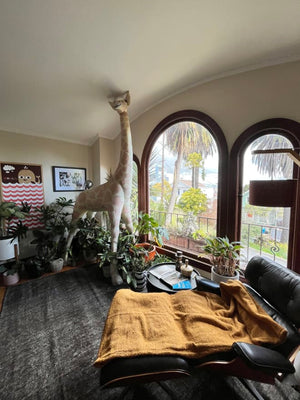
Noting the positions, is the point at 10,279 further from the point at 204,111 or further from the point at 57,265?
the point at 204,111

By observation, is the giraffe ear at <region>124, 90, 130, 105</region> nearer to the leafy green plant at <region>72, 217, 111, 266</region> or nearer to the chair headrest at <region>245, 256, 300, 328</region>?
the leafy green plant at <region>72, 217, 111, 266</region>

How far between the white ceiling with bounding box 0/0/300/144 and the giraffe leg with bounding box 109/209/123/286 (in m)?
1.62

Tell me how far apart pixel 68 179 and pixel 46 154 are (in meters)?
0.56

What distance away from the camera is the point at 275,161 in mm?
1898

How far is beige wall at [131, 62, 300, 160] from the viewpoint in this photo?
171 centimetres

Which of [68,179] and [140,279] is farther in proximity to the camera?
[68,179]

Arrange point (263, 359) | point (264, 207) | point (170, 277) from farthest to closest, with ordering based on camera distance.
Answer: point (264, 207) → point (170, 277) → point (263, 359)

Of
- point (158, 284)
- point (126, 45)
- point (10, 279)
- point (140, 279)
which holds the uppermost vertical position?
point (126, 45)

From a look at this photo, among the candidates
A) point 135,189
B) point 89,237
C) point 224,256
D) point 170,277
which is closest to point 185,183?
point 135,189

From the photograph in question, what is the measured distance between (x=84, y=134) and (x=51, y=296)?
2.64 m

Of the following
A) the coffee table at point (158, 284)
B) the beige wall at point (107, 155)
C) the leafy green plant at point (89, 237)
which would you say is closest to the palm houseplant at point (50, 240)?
the leafy green plant at point (89, 237)

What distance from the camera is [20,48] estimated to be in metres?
1.58

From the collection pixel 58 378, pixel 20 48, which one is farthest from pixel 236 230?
pixel 20 48

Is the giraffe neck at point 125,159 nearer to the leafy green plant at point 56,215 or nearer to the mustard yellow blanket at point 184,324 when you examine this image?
the leafy green plant at point 56,215
